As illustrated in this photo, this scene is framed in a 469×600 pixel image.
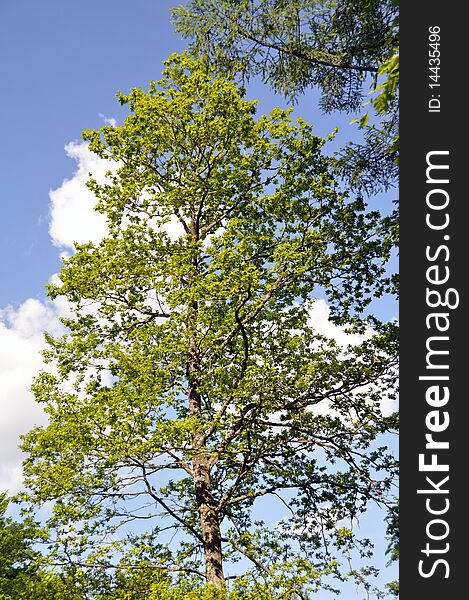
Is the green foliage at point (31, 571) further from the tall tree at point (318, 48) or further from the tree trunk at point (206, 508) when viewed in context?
the tall tree at point (318, 48)

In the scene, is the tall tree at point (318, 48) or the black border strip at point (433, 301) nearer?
the black border strip at point (433, 301)

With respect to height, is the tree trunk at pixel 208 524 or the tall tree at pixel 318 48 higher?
the tall tree at pixel 318 48

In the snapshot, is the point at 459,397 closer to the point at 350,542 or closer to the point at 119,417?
the point at 119,417

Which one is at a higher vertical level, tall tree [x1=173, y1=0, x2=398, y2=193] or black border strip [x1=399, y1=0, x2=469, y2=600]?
tall tree [x1=173, y1=0, x2=398, y2=193]

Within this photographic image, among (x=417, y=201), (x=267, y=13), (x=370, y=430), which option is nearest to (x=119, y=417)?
(x=370, y=430)

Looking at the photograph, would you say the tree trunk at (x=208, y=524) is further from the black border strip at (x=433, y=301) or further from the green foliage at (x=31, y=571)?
the black border strip at (x=433, y=301)

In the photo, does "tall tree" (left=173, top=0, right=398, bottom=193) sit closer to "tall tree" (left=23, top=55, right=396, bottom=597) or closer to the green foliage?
"tall tree" (left=23, top=55, right=396, bottom=597)

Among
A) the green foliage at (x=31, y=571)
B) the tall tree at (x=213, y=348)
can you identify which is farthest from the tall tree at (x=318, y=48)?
the green foliage at (x=31, y=571)

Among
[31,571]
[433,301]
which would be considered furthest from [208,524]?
[433,301]

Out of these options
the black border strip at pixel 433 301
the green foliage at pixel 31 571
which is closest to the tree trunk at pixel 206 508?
the green foliage at pixel 31 571

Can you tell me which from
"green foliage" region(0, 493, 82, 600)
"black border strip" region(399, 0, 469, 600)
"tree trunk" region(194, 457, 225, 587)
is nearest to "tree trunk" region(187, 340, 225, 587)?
"tree trunk" region(194, 457, 225, 587)

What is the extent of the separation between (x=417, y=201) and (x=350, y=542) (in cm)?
816

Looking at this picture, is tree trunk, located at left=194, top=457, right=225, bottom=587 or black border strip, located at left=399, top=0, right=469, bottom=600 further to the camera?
tree trunk, located at left=194, top=457, right=225, bottom=587

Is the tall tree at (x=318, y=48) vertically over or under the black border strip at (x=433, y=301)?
over
